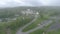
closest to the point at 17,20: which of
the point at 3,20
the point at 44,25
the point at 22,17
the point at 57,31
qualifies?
the point at 22,17

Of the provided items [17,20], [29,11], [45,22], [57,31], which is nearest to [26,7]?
[29,11]

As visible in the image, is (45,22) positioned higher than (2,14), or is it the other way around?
(2,14)

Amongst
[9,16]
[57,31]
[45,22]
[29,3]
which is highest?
[29,3]

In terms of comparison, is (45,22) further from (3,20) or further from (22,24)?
(3,20)

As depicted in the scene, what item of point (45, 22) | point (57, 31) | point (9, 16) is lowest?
point (57, 31)

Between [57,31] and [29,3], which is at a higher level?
[29,3]

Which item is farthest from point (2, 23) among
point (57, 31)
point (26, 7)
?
point (57, 31)

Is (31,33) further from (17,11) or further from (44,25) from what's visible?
(17,11)

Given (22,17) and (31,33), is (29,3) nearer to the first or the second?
(22,17)
